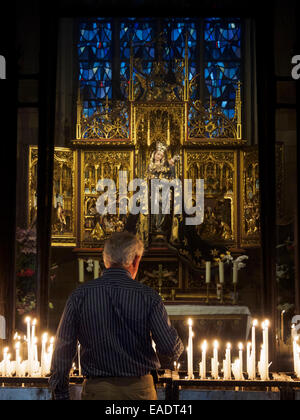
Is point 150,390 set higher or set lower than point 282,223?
lower

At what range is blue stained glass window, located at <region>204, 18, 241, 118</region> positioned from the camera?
42.7 feet

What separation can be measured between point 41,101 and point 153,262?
4888mm

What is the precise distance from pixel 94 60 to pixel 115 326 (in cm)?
1057

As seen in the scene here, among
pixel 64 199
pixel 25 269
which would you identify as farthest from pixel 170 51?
pixel 25 269

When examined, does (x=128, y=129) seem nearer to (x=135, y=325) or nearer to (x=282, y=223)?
(x=282, y=223)

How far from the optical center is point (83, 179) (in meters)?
10.1

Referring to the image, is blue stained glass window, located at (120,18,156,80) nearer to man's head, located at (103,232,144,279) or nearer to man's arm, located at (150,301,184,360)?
man's head, located at (103,232,144,279)

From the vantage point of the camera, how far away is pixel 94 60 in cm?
1320

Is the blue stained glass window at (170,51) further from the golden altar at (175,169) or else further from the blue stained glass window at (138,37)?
the golden altar at (175,169)

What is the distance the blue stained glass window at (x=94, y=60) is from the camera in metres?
13.1

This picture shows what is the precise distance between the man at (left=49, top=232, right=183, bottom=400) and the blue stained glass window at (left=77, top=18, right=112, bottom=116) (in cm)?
1000

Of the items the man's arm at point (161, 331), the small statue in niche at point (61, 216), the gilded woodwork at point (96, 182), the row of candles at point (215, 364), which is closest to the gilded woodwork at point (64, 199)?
the small statue in niche at point (61, 216)

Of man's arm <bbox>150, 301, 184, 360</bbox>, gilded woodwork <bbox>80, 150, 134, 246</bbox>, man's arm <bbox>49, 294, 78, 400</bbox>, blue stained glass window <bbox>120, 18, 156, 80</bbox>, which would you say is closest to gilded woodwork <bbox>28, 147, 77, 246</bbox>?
gilded woodwork <bbox>80, 150, 134, 246</bbox>

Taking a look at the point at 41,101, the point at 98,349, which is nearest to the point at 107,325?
the point at 98,349
